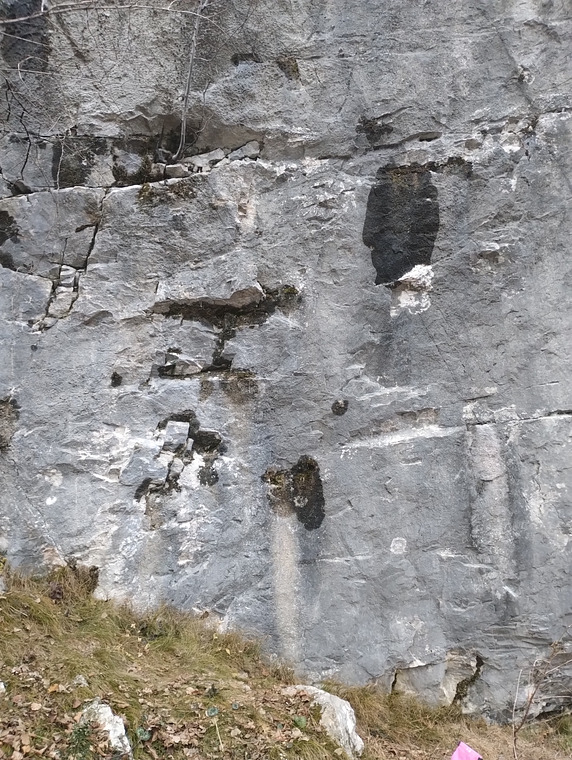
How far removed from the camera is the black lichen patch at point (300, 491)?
4292 millimetres

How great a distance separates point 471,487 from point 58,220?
396cm

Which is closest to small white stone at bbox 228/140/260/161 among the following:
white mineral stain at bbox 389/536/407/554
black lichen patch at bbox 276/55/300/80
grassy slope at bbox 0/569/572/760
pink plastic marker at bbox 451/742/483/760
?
black lichen patch at bbox 276/55/300/80

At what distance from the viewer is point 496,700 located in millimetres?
4074

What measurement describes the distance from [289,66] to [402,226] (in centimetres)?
168

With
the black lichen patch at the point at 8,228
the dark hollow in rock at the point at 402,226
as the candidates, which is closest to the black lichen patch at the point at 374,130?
Result: the dark hollow in rock at the point at 402,226

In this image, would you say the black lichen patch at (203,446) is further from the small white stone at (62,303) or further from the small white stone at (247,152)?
the small white stone at (247,152)

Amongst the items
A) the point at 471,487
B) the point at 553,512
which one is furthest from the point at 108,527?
the point at 553,512

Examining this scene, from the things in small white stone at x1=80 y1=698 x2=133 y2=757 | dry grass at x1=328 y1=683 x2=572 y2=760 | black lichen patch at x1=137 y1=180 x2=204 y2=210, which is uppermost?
black lichen patch at x1=137 y1=180 x2=204 y2=210

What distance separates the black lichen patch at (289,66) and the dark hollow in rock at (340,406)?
9.00 feet

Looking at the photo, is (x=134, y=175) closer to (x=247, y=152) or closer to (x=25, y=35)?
(x=247, y=152)

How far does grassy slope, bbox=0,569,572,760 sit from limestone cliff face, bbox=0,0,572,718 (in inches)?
8.3

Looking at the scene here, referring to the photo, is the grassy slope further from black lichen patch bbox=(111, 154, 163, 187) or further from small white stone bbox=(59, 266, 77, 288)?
black lichen patch bbox=(111, 154, 163, 187)

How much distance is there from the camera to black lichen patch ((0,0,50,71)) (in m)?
4.70

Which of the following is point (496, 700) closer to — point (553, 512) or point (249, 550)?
point (553, 512)
